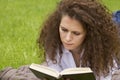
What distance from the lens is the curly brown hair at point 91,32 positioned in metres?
2.66

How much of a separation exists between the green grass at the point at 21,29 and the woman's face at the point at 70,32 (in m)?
0.37

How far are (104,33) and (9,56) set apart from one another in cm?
205

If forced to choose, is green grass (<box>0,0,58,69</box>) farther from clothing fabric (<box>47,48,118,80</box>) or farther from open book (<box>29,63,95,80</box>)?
open book (<box>29,63,95,80</box>)

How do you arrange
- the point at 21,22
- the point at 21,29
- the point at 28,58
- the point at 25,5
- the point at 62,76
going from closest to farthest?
the point at 62,76, the point at 28,58, the point at 21,29, the point at 21,22, the point at 25,5

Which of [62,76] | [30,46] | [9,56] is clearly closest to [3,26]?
[30,46]

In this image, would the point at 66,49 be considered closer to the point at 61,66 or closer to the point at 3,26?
the point at 61,66

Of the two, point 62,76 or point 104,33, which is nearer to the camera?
point 62,76

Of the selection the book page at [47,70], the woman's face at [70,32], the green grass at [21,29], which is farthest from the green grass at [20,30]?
the book page at [47,70]

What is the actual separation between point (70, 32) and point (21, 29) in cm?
353

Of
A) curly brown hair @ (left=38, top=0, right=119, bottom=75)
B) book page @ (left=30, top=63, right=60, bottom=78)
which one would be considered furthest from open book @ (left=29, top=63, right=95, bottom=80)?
curly brown hair @ (left=38, top=0, right=119, bottom=75)

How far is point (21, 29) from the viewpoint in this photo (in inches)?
239

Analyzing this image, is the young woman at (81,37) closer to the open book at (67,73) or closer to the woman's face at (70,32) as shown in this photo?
the woman's face at (70,32)

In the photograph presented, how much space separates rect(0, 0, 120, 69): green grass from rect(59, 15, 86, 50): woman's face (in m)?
0.37

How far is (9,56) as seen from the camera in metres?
4.64
